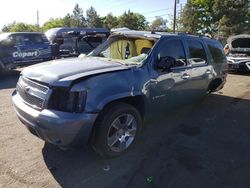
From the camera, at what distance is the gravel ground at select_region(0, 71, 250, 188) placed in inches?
137

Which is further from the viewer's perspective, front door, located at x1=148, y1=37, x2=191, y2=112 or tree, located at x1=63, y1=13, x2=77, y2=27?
tree, located at x1=63, y1=13, x2=77, y2=27

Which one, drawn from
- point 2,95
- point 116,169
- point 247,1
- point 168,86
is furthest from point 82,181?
point 247,1

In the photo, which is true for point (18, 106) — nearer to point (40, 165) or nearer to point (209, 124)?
point (40, 165)

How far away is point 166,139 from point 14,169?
2.45 meters

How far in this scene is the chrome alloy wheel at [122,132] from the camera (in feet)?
12.8

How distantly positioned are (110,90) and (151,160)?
1.20m

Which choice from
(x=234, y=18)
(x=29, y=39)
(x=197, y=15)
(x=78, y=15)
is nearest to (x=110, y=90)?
(x=29, y=39)

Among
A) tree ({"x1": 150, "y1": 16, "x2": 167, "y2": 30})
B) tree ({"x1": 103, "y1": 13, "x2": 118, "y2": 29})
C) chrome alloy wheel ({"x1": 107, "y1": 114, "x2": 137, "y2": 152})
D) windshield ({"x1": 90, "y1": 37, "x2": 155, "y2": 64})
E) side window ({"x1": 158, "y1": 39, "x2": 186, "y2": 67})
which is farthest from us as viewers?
tree ({"x1": 150, "y1": 16, "x2": 167, "y2": 30})

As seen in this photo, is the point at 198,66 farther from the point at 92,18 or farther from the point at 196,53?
the point at 92,18

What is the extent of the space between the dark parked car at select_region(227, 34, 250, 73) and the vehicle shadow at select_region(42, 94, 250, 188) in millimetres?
7250

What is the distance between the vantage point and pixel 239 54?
12.6 metres

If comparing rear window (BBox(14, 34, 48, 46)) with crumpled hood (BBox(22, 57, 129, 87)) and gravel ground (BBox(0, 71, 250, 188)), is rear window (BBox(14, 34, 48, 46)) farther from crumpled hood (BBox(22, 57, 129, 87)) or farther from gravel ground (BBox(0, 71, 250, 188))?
crumpled hood (BBox(22, 57, 129, 87))

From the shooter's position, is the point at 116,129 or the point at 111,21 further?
the point at 111,21

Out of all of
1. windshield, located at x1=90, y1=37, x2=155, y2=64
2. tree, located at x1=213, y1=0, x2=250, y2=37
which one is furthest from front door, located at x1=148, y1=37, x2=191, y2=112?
tree, located at x1=213, y1=0, x2=250, y2=37
